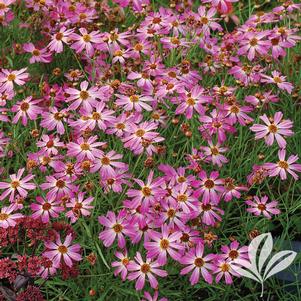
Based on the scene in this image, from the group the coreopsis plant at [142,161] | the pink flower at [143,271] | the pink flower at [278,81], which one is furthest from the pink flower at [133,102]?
the pink flower at [143,271]

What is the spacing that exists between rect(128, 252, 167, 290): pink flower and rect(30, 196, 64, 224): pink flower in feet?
0.90

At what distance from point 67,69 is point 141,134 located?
2.86ft

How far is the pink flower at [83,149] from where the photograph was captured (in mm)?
1924

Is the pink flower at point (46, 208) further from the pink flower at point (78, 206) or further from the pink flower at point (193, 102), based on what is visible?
the pink flower at point (193, 102)

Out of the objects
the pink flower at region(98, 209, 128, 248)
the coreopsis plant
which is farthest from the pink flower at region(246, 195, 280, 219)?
the pink flower at region(98, 209, 128, 248)

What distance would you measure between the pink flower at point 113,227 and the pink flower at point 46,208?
0.46 feet

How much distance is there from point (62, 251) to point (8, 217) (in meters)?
0.19

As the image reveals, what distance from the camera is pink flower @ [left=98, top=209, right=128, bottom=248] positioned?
183 centimetres

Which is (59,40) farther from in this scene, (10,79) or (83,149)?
(83,149)

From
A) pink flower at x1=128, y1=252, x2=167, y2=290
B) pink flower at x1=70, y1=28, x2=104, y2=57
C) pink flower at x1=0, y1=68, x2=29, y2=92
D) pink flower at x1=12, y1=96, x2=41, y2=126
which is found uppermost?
pink flower at x1=70, y1=28, x2=104, y2=57

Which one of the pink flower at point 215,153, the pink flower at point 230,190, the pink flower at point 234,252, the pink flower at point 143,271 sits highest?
the pink flower at point 215,153

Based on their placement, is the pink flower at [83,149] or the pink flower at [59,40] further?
the pink flower at [59,40]

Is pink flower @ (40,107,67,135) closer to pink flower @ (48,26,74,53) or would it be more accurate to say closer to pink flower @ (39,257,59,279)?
pink flower @ (48,26,74,53)

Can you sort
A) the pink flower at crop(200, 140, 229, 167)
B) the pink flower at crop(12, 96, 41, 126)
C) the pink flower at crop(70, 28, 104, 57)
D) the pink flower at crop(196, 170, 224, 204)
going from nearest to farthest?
the pink flower at crop(196, 170, 224, 204)
the pink flower at crop(200, 140, 229, 167)
the pink flower at crop(12, 96, 41, 126)
the pink flower at crop(70, 28, 104, 57)
